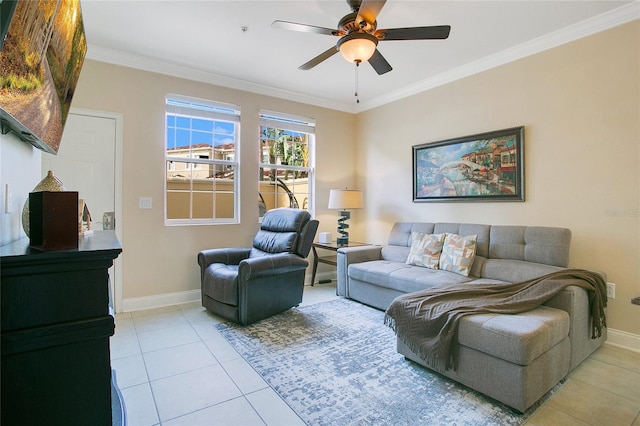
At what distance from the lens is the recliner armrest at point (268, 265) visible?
294cm

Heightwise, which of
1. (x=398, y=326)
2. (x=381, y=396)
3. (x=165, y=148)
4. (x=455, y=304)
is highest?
(x=165, y=148)

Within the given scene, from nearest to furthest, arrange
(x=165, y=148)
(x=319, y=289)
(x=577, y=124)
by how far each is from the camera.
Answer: (x=577, y=124), (x=165, y=148), (x=319, y=289)

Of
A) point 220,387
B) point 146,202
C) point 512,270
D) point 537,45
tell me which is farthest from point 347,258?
point 537,45

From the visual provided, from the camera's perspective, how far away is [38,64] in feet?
3.89

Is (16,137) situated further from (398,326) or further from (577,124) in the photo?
(577,124)

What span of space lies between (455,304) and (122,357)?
2.44 m

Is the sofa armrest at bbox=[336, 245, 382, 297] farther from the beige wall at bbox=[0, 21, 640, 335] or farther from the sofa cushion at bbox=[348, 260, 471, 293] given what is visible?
the beige wall at bbox=[0, 21, 640, 335]

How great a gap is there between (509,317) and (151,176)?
3.60 metres

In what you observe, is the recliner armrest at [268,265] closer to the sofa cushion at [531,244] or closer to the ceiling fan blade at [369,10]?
the sofa cushion at [531,244]

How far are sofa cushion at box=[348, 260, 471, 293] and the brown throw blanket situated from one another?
1.31 feet

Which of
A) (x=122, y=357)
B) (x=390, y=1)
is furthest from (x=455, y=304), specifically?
(x=122, y=357)

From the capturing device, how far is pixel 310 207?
16.1 ft

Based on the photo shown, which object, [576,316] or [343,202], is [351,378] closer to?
[576,316]

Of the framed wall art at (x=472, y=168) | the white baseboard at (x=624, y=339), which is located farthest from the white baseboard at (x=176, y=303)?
the framed wall art at (x=472, y=168)
